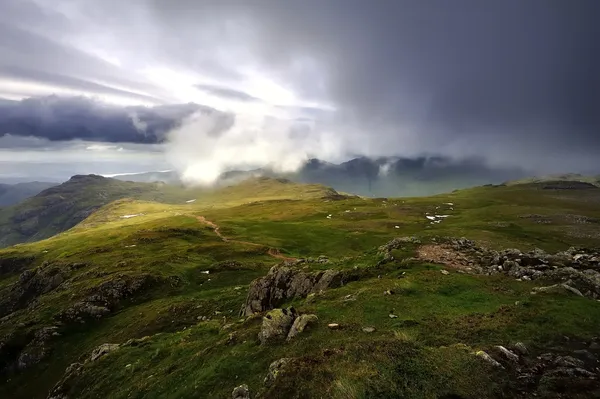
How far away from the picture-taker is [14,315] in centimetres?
7556

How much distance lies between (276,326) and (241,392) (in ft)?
21.5


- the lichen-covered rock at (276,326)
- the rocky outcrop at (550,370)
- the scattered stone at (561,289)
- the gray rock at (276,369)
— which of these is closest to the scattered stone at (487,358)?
the rocky outcrop at (550,370)

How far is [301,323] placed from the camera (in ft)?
88.9

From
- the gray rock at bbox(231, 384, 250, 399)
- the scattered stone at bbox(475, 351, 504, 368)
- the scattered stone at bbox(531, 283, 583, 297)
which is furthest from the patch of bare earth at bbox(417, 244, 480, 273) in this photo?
the gray rock at bbox(231, 384, 250, 399)

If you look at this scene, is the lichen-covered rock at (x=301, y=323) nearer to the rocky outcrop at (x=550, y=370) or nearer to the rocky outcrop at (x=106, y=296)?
the rocky outcrop at (x=550, y=370)

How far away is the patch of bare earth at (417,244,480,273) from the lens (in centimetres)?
4078

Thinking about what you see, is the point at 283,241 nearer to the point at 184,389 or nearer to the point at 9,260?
the point at 184,389

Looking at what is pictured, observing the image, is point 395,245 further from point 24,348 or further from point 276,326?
point 24,348

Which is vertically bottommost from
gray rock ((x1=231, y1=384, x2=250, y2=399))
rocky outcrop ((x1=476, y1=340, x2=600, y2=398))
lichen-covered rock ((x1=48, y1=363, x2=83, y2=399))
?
lichen-covered rock ((x1=48, y1=363, x2=83, y2=399))

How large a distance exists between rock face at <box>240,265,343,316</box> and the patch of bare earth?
1144 centimetres

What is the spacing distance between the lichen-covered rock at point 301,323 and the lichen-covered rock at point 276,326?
0.79 meters

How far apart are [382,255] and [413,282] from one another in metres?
12.7

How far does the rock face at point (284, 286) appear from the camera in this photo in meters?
41.3

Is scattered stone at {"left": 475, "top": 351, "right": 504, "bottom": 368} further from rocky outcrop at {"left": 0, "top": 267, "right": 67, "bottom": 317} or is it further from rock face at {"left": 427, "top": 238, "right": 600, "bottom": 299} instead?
rocky outcrop at {"left": 0, "top": 267, "right": 67, "bottom": 317}
